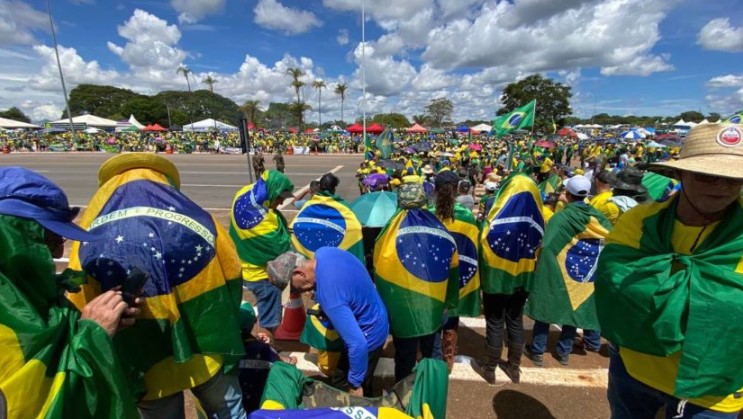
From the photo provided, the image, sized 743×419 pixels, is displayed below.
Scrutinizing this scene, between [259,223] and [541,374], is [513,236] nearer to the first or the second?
[541,374]

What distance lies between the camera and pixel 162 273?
1561 millimetres

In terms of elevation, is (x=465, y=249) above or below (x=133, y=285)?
below

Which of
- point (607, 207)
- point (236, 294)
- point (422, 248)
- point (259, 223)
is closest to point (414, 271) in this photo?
point (422, 248)

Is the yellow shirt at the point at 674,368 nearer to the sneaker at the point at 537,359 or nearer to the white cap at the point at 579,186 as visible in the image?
the white cap at the point at 579,186

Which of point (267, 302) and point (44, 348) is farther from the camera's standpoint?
point (267, 302)

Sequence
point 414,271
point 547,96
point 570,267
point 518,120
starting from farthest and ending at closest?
point 547,96 → point 518,120 → point 570,267 → point 414,271

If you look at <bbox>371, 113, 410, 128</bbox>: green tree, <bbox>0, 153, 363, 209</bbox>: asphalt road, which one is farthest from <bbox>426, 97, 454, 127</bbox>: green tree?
<bbox>0, 153, 363, 209</bbox>: asphalt road

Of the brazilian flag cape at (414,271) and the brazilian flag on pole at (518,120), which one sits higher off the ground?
the brazilian flag on pole at (518,120)

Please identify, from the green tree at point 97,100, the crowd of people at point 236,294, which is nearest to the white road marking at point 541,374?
the crowd of people at point 236,294

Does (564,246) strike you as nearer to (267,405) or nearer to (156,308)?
(267,405)

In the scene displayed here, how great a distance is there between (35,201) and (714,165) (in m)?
2.46

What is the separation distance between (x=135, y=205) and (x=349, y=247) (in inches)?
96.1

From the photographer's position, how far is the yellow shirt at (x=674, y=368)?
162cm

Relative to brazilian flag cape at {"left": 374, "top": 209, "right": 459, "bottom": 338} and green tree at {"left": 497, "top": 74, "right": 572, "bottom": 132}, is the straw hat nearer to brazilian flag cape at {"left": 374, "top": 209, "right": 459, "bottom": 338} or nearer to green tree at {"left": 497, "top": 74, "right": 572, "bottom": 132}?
brazilian flag cape at {"left": 374, "top": 209, "right": 459, "bottom": 338}
